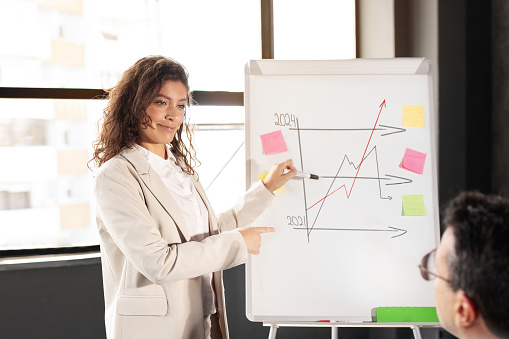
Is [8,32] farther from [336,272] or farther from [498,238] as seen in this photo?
[498,238]

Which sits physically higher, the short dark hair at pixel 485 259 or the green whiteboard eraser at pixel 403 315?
the short dark hair at pixel 485 259

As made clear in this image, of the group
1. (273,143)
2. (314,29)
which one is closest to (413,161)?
(273,143)

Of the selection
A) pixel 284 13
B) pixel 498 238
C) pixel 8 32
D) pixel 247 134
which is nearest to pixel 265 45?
pixel 284 13

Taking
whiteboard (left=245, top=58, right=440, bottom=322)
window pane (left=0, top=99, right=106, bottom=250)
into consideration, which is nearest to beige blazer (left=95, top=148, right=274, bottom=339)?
whiteboard (left=245, top=58, right=440, bottom=322)

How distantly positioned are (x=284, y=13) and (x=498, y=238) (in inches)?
91.0

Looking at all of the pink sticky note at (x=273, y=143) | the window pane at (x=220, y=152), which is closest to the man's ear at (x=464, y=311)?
the pink sticky note at (x=273, y=143)

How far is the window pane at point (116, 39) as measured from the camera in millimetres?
2449

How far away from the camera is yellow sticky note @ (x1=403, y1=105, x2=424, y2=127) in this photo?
1.88 metres

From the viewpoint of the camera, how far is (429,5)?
2.44 m

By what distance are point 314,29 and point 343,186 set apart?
1.45 m

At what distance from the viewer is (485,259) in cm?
90

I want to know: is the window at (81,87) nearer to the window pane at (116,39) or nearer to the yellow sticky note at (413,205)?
the window pane at (116,39)

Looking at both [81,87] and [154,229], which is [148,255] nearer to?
[154,229]

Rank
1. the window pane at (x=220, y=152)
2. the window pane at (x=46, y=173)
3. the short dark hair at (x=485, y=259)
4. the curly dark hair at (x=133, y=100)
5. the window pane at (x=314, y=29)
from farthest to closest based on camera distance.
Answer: the window pane at (x=314, y=29) < the window pane at (x=220, y=152) < the window pane at (x=46, y=173) < the curly dark hair at (x=133, y=100) < the short dark hair at (x=485, y=259)
